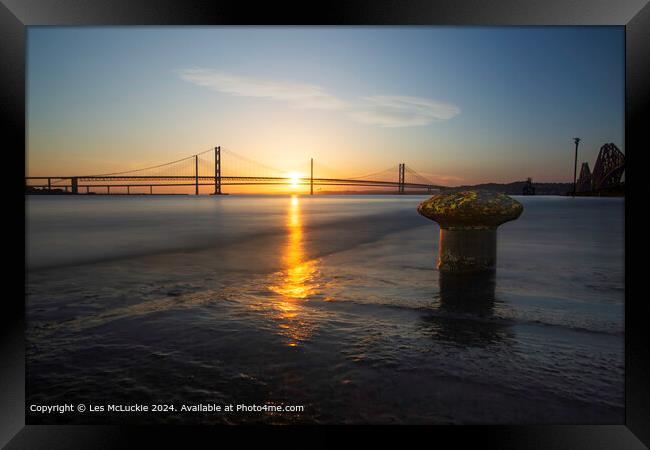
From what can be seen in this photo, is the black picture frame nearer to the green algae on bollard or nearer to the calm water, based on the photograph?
the calm water

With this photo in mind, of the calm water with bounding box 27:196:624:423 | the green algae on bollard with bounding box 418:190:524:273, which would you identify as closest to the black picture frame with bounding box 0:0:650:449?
the calm water with bounding box 27:196:624:423

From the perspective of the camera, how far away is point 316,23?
2.38 metres

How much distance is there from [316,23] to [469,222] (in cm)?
397

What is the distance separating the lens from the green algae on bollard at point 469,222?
553cm

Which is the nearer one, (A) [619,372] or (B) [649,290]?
(B) [649,290]

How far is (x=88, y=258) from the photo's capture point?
9.26 m

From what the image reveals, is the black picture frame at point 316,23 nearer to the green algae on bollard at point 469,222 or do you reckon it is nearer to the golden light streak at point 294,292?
the golden light streak at point 294,292

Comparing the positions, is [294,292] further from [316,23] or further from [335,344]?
[316,23]

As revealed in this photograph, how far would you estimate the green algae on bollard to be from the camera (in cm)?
553

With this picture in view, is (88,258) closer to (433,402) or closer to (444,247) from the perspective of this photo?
(444,247)

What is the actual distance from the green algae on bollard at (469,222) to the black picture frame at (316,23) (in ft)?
10.3

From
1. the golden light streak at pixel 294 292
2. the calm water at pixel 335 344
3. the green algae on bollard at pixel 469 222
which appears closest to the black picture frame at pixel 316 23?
the calm water at pixel 335 344

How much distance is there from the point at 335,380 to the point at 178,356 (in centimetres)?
126

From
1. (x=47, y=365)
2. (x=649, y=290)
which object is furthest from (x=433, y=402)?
(x=47, y=365)
